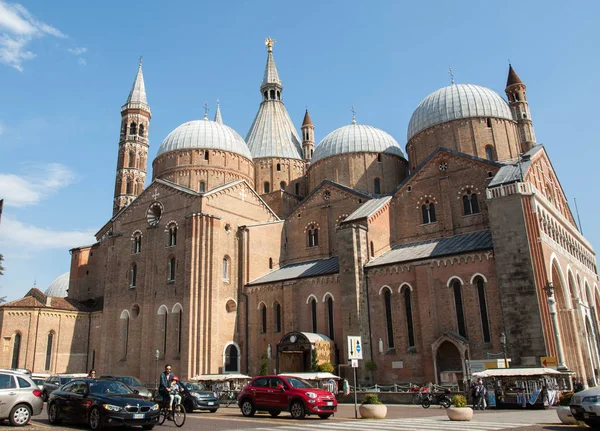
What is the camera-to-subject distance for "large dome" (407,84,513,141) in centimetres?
3856

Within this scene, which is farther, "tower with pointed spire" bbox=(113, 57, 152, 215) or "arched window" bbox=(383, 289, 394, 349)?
"tower with pointed spire" bbox=(113, 57, 152, 215)

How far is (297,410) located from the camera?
17.0 metres

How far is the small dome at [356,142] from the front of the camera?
43188mm

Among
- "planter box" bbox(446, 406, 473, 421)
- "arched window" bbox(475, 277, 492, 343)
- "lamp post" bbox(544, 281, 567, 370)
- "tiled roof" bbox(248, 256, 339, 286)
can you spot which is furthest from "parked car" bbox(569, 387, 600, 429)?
"tiled roof" bbox(248, 256, 339, 286)

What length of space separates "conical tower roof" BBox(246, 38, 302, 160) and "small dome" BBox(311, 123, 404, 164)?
19.1 ft

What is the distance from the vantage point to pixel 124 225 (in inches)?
1644

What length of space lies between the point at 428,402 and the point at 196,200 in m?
21.8

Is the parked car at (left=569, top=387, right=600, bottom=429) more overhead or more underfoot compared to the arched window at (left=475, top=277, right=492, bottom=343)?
more underfoot

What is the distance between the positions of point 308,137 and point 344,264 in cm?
2388

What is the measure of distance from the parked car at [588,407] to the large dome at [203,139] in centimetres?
3546

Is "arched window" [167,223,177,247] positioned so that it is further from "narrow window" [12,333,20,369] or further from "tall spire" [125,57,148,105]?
"tall spire" [125,57,148,105]

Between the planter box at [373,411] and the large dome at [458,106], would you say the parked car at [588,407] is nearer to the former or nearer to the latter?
the planter box at [373,411]

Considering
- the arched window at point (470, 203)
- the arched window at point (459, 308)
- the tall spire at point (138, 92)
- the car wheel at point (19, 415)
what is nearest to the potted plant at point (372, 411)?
the car wheel at point (19, 415)

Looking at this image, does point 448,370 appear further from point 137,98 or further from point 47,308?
point 137,98
